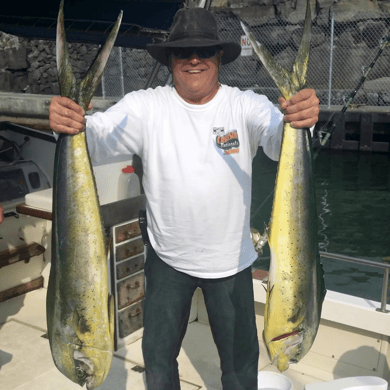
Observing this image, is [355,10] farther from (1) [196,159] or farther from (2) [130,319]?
(1) [196,159]

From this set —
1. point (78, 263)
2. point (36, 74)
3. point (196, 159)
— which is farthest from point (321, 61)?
point (78, 263)

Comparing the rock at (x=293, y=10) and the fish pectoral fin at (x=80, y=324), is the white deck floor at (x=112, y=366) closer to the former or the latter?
the fish pectoral fin at (x=80, y=324)

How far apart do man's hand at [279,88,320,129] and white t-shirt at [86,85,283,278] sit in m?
0.32

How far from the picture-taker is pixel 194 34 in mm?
2092

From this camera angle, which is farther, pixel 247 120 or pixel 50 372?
pixel 50 372

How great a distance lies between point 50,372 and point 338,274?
18.3ft

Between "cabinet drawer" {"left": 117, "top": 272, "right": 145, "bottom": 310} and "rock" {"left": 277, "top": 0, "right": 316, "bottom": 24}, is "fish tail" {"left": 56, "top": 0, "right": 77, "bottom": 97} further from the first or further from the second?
"rock" {"left": 277, "top": 0, "right": 316, "bottom": 24}

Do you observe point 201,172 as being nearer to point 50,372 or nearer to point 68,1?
point 50,372

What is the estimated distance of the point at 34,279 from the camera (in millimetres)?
4617

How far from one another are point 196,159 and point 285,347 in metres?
0.82

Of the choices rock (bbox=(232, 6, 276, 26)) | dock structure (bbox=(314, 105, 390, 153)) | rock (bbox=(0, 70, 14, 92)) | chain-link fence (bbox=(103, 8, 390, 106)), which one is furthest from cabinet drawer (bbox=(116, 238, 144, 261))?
rock (bbox=(0, 70, 14, 92))

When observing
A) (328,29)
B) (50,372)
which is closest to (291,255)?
(50,372)

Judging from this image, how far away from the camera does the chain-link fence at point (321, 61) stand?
15837mm

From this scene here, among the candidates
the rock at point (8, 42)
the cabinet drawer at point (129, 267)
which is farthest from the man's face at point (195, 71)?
the rock at point (8, 42)
